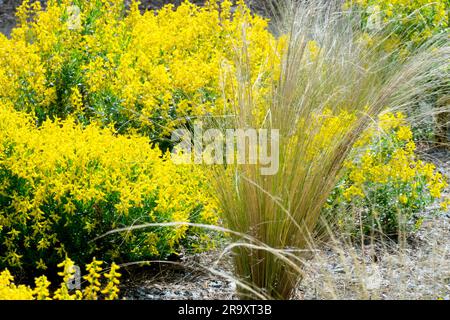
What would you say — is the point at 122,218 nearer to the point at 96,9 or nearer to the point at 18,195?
the point at 18,195

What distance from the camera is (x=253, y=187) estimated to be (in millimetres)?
2865

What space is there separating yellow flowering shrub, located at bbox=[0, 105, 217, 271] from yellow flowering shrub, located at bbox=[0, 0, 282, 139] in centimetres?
76

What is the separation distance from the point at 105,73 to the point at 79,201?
1.34 m

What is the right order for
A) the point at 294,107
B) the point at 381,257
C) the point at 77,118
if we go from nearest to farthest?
the point at 294,107
the point at 381,257
the point at 77,118

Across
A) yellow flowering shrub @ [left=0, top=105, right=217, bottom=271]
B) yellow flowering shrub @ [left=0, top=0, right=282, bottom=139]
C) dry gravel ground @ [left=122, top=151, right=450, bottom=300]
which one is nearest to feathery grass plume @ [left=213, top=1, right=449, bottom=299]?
dry gravel ground @ [left=122, top=151, right=450, bottom=300]

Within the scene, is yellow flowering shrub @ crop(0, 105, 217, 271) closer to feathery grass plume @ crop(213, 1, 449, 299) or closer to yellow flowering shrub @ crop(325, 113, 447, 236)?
feathery grass plume @ crop(213, 1, 449, 299)

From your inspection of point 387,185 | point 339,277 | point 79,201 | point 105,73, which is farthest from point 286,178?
point 105,73

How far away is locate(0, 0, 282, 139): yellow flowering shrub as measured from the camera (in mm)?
4301

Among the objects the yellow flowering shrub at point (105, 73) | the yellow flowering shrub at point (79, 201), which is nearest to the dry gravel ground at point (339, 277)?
the yellow flowering shrub at point (79, 201)

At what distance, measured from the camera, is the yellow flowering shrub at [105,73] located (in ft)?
14.1

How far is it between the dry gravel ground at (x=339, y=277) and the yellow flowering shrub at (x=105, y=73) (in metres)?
0.98

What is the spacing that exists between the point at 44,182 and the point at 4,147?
298 mm
